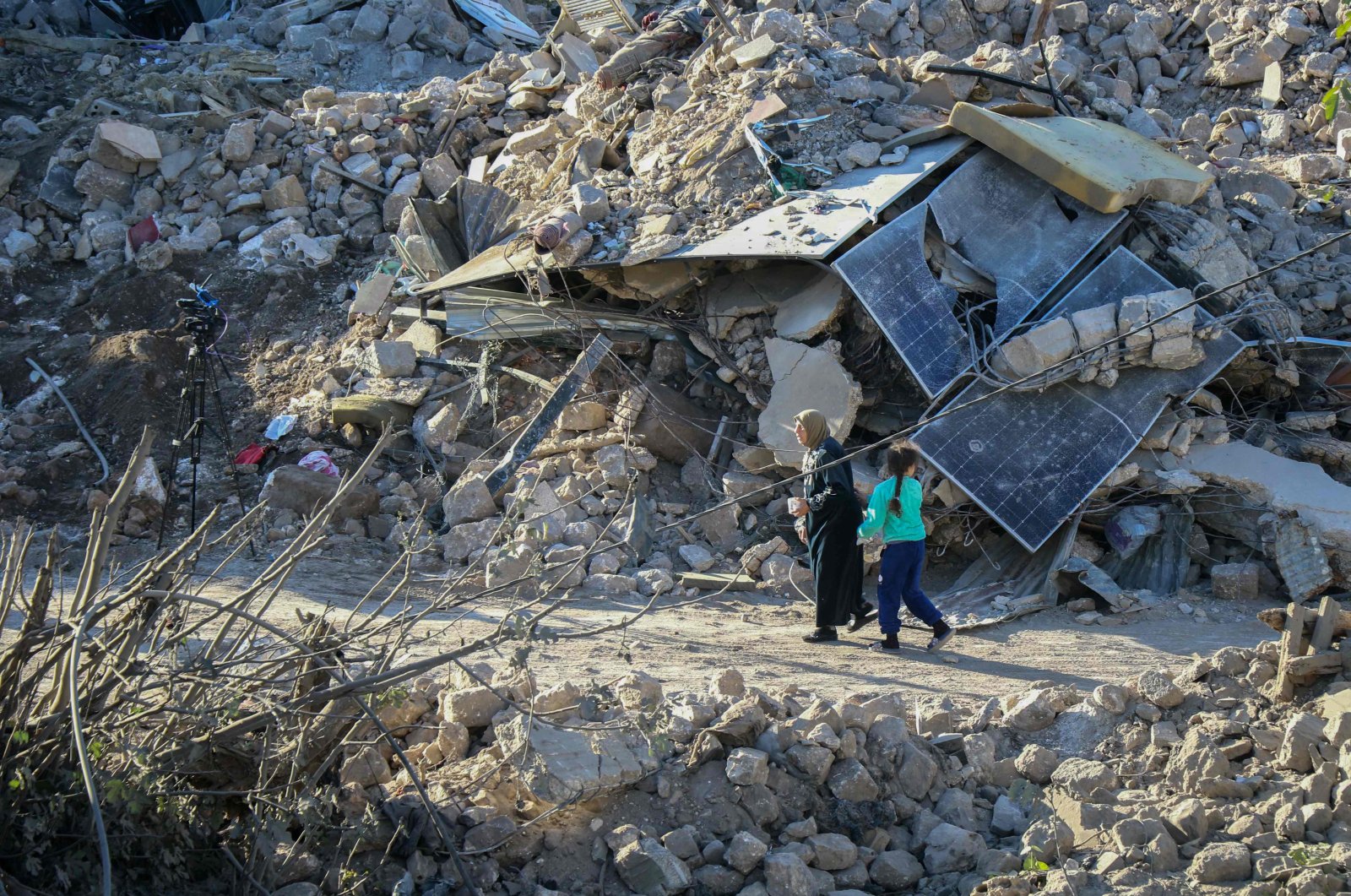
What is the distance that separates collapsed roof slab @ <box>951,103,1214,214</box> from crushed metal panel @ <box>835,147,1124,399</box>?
6.5 inches

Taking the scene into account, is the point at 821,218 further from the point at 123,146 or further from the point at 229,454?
the point at 123,146

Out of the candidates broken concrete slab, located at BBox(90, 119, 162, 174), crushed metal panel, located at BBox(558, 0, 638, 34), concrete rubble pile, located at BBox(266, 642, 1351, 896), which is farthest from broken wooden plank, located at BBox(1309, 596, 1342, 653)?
broken concrete slab, located at BBox(90, 119, 162, 174)

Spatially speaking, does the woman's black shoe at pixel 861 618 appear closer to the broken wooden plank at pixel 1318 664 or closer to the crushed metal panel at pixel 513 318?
the broken wooden plank at pixel 1318 664

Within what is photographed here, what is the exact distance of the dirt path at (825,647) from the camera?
5562 mm

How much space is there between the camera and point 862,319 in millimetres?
7562

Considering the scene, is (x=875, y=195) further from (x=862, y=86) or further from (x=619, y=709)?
(x=619, y=709)

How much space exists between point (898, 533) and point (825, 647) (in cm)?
76

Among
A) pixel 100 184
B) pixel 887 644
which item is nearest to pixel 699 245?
pixel 887 644

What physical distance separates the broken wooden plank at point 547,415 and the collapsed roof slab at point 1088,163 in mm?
2839

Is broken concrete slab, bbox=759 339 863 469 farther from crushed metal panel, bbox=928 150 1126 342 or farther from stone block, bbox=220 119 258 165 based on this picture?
stone block, bbox=220 119 258 165

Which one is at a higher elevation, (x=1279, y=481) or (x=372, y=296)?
(x=1279, y=481)

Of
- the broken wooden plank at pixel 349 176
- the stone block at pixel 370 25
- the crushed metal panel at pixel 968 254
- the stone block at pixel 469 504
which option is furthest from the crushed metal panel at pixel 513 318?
the stone block at pixel 370 25

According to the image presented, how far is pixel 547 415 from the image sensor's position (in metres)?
8.05

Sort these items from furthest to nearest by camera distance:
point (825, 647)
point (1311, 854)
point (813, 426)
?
point (825, 647), point (813, 426), point (1311, 854)
